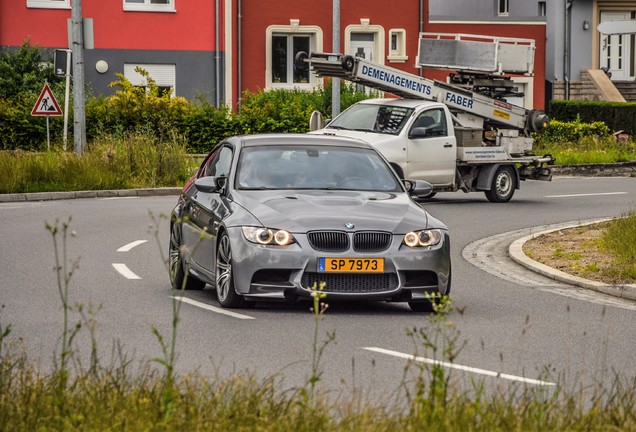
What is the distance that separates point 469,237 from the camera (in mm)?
20500

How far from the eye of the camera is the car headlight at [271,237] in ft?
39.5

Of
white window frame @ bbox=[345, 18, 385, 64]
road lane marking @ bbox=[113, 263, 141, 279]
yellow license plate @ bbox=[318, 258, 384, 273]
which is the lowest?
road lane marking @ bbox=[113, 263, 141, 279]

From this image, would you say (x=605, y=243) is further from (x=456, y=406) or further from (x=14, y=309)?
(x=456, y=406)

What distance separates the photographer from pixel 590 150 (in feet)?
131

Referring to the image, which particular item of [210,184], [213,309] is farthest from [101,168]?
[213,309]

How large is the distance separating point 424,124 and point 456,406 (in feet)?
63.8

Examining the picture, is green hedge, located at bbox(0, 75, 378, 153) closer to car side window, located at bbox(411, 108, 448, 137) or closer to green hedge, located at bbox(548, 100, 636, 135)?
car side window, located at bbox(411, 108, 448, 137)

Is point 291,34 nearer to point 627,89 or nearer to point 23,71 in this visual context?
point 23,71

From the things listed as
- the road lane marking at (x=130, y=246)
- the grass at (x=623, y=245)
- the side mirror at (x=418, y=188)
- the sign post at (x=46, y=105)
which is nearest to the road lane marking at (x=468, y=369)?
the side mirror at (x=418, y=188)

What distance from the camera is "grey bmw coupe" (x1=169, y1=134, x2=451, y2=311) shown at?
39.4ft

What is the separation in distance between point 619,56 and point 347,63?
103ft

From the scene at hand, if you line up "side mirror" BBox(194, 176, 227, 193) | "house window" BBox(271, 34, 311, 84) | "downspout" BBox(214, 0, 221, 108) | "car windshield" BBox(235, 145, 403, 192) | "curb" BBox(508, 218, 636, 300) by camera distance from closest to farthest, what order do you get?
"side mirror" BBox(194, 176, 227, 193) → "car windshield" BBox(235, 145, 403, 192) → "curb" BBox(508, 218, 636, 300) → "downspout" BBox(214, 0, 221, 108) → "house window" BBox(271, 34, 311, 84)

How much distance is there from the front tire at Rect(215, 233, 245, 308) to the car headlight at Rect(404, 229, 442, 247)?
1437mm

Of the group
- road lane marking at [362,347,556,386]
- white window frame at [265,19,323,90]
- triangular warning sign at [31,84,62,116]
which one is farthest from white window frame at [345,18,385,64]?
road lane marking at [362,347,556,386]
